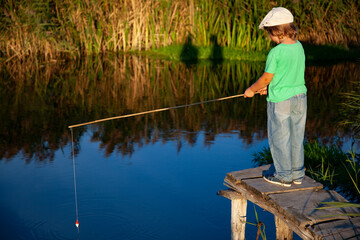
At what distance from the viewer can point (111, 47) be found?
54.0ft

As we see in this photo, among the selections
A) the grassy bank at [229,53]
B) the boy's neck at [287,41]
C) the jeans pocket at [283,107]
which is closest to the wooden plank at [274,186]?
the jeans pocket at [283,107]

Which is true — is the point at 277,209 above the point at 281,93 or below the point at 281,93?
below

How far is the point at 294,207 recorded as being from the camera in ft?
13.1

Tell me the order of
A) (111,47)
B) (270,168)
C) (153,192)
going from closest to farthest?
(270,168) < (153,192) < (111,47)

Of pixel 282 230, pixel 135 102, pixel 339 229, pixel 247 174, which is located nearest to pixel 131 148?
pixel 135 102

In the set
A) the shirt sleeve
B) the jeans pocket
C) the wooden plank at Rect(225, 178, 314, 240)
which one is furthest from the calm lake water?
the shirt sleeve

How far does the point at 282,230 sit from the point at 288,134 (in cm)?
82

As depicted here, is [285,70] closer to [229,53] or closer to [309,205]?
[309,205]

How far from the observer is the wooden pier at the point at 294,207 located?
12.0 feet

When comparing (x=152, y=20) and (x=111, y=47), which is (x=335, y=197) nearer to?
(x=152, y=20)

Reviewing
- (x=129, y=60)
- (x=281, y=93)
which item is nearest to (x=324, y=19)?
(x=129, y=60)

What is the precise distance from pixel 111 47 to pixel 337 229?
13473 millimetres

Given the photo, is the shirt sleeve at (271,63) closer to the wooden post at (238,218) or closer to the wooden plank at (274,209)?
the wooden plank at (274,209)

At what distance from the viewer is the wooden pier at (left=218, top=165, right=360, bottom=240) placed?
3672mm
